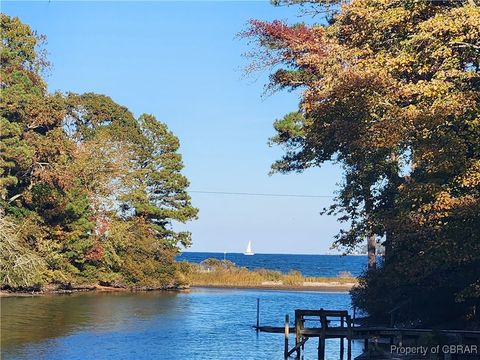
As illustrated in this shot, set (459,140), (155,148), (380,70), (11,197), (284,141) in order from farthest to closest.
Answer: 1. (155,148)
2. (11,197)
3. (284,141)
4. (380,70)
5. (459,140)

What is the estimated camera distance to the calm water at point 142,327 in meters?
25.1

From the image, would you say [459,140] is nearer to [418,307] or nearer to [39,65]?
[418,307]

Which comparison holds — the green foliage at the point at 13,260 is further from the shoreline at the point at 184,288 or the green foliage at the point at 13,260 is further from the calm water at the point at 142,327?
the shoreline at the point at 184,288

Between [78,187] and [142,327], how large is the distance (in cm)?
2298

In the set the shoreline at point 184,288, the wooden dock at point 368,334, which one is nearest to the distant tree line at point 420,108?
the wooden dock at point 368,334

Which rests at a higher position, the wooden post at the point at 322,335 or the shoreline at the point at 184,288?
the shoreline at the point at 184,288

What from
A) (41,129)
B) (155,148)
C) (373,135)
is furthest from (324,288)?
(373,135)

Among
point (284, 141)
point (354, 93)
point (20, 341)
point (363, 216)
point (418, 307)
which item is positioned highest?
point (284, 141)

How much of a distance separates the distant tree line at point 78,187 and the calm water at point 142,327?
3867 millimetres

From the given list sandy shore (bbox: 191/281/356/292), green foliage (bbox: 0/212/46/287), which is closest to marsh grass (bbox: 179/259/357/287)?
sandy shore (bbox: 191/281/356/292)

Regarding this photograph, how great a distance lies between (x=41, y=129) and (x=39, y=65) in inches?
443

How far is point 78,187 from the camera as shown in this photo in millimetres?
53750

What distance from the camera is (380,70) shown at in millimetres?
16875

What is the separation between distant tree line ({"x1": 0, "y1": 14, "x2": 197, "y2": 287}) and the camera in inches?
1880
